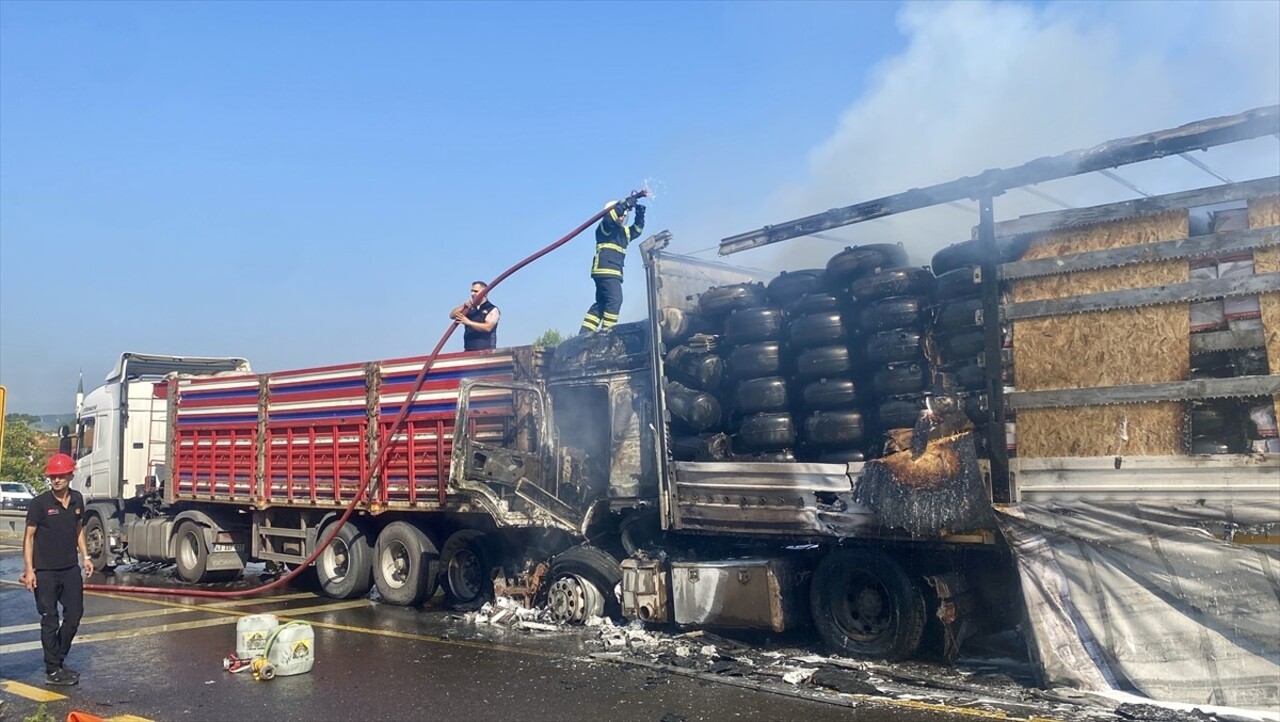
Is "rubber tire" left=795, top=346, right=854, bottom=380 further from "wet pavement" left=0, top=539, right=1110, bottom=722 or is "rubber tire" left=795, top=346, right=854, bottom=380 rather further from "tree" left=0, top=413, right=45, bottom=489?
"tree" left=0, top=413, right=45, bottom=489

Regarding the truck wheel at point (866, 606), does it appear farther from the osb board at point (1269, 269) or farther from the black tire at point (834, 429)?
the osb board at point (1269, 269)

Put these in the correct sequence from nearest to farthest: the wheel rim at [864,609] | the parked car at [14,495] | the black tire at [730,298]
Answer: the wheel rim at [864,609] < the black tire at [730,298] < the parked car at [14,495]

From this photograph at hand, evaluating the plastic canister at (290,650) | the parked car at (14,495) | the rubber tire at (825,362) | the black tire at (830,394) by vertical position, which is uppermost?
the rubber tire at (825,362)

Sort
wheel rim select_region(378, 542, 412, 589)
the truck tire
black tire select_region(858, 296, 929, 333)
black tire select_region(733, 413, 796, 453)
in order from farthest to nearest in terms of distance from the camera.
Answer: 1. the truck tire
2. wheel rim select_region(378, 542, 412, 589)
3. black tire select_region(733, 413, 796, 453)
4. black tire select_region(858, 296, 929, 333)

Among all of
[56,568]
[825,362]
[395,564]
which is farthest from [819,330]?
[56,568]

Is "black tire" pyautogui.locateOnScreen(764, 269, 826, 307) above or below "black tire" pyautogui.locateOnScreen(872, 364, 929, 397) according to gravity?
above

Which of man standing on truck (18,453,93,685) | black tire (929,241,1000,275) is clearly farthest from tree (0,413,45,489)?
black tire (929,241,1000,275)

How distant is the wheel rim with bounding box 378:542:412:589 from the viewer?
1131 centimetres

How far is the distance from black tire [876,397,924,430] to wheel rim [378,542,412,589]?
6.18 metres

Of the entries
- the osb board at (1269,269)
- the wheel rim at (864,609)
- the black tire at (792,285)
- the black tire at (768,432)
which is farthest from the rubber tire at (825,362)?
the osb board at (1269,269)

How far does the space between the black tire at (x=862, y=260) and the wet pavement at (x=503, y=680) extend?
9.78 ft

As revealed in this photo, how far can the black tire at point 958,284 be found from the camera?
23.1 ft

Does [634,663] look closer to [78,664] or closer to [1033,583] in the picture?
[1033,583]

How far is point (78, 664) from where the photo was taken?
821 centimetres
